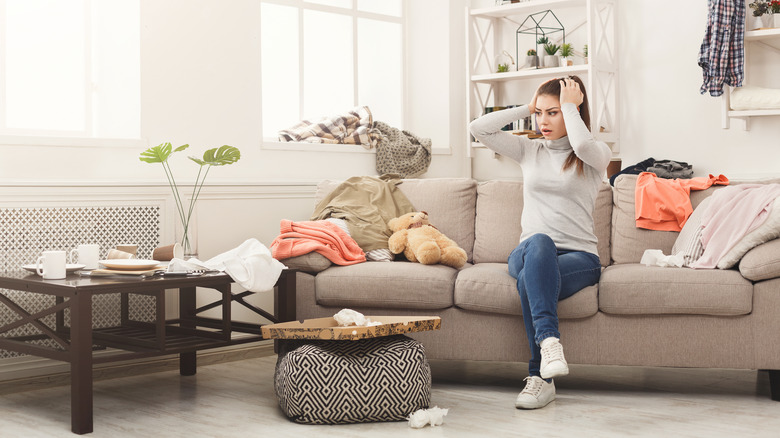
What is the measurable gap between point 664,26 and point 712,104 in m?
0.51

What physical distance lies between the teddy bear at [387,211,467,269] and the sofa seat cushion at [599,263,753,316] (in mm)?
600

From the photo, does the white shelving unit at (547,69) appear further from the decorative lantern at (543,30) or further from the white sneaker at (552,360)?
the white sneaker at (552,360)

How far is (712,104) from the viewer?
442cm

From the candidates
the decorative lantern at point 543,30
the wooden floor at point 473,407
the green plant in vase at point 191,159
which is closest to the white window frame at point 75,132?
the green plant in vase at point 191,159

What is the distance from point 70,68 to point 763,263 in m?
3.01

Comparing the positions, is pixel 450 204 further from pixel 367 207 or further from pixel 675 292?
pixel 675 292

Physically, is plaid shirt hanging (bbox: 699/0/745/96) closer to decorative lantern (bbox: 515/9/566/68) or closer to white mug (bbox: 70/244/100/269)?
decorative lantern (bbox: 515/9/566/68)

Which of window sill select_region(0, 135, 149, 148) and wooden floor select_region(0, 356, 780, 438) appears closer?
wooden floor select_region(0, 356, 780, 438)

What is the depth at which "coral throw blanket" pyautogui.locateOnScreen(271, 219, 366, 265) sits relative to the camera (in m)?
3.34

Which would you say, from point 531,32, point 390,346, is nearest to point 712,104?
point 531,32

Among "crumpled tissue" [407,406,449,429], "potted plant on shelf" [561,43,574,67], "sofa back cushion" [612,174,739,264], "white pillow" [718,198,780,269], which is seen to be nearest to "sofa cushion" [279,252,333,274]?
"crumpled tissue" [407,406,449,429]

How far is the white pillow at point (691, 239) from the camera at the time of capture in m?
3.16

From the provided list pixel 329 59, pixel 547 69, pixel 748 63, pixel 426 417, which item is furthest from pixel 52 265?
pixel 748 63

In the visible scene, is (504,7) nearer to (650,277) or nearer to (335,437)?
(650,277)
